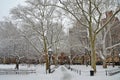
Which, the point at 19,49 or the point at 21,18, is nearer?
the point at 21,18

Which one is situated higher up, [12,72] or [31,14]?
[31,14]

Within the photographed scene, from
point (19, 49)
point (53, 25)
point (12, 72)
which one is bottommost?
point (12, 72)

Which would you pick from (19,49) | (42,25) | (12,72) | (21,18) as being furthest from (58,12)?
(19,49)

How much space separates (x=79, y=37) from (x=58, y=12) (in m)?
15.6

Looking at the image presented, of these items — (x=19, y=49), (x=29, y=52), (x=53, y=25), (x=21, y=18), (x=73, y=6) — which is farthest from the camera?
(x=29, y=52)

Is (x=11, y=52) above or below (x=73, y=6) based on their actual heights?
below

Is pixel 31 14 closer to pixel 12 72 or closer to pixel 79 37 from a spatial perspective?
pixel 12 72

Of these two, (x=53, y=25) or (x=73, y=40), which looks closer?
(x=53, y=25)

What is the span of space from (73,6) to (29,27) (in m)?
13.5

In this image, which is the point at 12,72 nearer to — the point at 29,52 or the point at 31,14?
the point at 31,14

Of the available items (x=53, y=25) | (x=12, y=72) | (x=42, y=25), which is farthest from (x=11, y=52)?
(x=12, y=72)

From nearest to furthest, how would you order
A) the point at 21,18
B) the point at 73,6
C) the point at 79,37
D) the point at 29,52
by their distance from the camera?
the point at 73,6 < the point at 21,18 < the point at 79,37 < the point at 29,52

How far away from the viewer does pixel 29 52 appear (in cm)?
6962

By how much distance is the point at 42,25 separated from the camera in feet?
127
